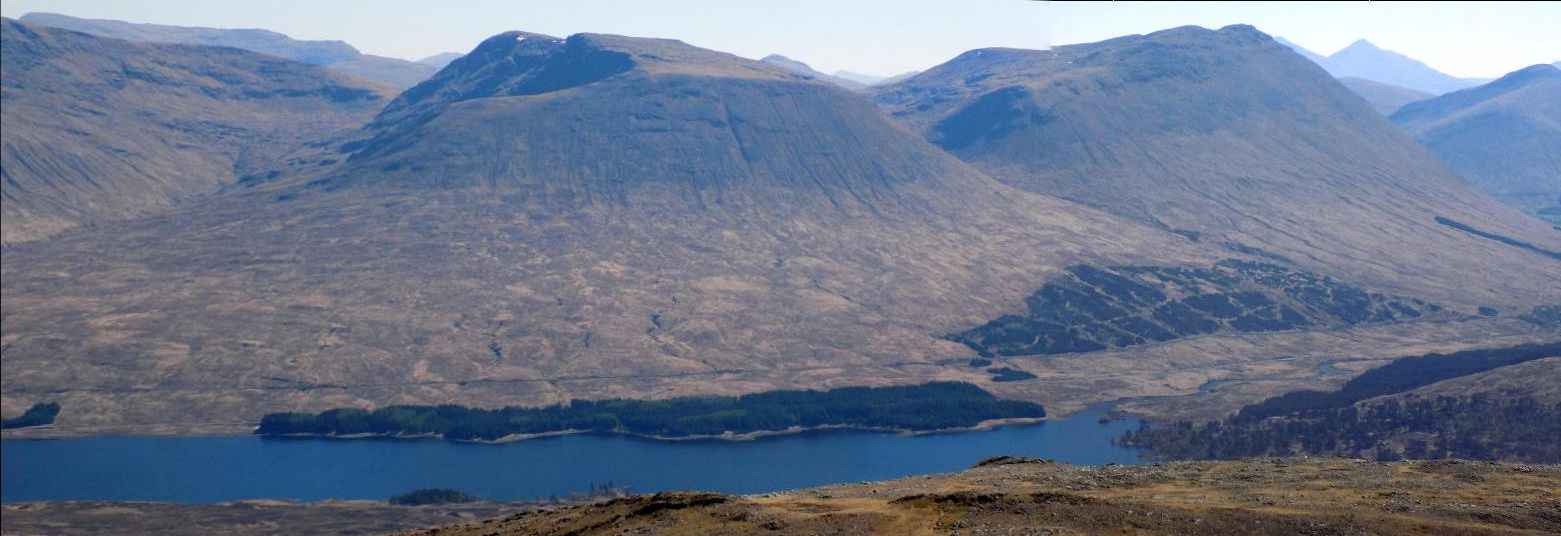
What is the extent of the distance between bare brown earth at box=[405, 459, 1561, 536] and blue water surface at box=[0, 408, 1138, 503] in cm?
9430

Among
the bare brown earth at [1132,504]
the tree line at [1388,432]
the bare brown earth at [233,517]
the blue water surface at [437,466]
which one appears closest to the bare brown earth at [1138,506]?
the bare brown earth at [1132,504]

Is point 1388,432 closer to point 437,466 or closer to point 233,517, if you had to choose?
point 437,466

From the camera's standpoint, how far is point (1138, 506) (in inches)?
2330

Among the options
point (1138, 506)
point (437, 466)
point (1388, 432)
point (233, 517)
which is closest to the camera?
point (1138, 506)

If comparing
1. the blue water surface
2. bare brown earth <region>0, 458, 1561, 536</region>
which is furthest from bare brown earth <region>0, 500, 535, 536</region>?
bare brown earth <region>0, 458, 1561, 536</region>

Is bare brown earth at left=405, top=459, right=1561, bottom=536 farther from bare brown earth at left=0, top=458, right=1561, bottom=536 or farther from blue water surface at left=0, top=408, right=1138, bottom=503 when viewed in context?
blue water surface at left=0, top=408, right=1138, bottom=503

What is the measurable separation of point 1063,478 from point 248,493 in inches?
4830

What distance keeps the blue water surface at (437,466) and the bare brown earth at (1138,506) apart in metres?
94.3

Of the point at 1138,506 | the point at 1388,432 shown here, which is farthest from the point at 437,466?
the point at 1138,506

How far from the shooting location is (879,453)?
634ft

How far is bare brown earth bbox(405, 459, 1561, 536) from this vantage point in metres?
57.3

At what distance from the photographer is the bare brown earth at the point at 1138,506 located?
188 feet

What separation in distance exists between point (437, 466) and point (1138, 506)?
13970 centimetres

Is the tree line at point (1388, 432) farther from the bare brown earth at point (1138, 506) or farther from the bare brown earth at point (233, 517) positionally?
the bare brown earth at point (1138, 506)
